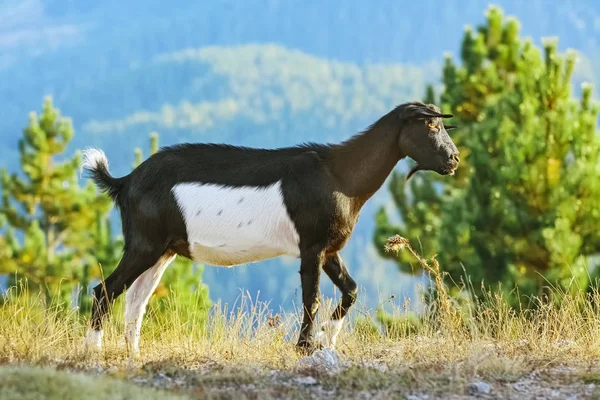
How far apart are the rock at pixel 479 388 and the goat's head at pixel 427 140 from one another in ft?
6.16

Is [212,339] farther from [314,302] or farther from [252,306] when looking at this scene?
[314,302]

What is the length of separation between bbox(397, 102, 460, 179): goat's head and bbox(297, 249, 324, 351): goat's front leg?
1134mm

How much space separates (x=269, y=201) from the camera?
25.5 feet

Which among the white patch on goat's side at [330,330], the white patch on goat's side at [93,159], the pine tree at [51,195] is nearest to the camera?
the white patch on goat's side at [330,330]

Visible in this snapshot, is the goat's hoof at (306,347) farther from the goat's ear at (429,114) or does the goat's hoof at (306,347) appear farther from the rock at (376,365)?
the goat's ear at (429,114)

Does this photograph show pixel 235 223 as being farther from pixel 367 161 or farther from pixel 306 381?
pixel 306 381

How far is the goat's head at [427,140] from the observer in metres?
7.71

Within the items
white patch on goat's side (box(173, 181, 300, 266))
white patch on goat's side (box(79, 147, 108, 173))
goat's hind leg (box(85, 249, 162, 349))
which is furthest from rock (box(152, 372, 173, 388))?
white patch on goat's side (box(79, 147, 108, 173))

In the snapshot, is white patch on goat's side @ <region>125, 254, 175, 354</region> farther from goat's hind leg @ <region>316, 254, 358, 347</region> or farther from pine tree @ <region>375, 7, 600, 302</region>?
pine tree @ <region>375, 7, 600, 302</region>

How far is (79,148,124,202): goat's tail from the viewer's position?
840 cm

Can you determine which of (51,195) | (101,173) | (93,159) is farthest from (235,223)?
(51,195)

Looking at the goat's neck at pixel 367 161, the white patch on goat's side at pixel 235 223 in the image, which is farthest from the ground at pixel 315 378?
the goat's neck at pixel 367 161

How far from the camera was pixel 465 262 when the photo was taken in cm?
1736

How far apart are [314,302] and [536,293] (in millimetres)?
9168
